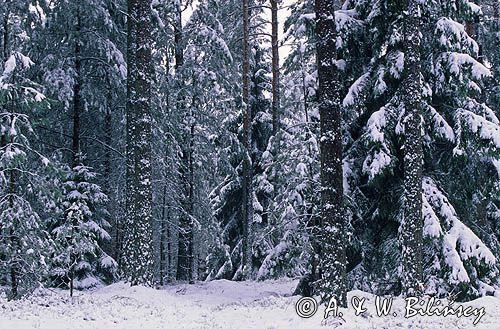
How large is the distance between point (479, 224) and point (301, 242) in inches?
204

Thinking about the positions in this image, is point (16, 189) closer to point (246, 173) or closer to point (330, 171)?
point (330, 171)

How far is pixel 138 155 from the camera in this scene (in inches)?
501

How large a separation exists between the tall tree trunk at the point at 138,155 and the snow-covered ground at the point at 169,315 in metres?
0.72

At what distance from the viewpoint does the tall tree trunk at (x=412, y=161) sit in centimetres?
1029

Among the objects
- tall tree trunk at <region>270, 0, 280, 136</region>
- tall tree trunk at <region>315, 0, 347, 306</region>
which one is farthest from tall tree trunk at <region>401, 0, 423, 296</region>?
tall tree trunk at <region>270, 0, 280, 136</region>

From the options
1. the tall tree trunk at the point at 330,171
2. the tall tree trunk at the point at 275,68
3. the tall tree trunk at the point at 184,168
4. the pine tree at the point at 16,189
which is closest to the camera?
the tall tree trunk at the point at 330,171

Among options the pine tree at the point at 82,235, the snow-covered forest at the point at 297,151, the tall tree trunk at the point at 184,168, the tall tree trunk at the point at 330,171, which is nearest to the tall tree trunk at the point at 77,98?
the snow-covered forest at the point at 297,151

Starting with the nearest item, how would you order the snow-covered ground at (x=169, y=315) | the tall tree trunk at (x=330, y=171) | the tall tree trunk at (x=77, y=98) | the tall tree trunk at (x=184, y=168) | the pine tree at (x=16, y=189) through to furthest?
the snow-covered ground at (x=169, y=315) → the tall tree trunk at (x=330, y=171) → the pine tree at (x=16, y=189) → the tall tree trunk at (x=77, y=98) → the tall tree trunk at (x=184, y=168)

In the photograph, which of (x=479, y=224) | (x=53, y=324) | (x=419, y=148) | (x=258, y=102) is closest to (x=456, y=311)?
(x=419, y=148)

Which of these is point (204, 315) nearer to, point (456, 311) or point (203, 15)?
point (456, 311)

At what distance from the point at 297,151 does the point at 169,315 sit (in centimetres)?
642

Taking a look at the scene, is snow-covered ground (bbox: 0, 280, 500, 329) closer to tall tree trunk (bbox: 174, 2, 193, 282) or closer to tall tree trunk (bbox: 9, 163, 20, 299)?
tall tree trunk (bbox: 9, 163, 20, 299)

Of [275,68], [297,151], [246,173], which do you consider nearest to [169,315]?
[297,151]

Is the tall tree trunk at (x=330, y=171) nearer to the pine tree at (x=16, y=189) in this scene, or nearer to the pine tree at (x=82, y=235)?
the pine tree at (x=16, y=189)
